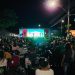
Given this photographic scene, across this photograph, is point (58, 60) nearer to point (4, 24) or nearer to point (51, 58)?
point (51, 58)

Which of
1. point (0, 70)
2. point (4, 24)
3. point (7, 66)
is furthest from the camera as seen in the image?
point (4, 24)

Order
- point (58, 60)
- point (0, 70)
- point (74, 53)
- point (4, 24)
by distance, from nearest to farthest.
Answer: point (0, 70) → point (74, 53) → point (58, 60) → point (4, 24)

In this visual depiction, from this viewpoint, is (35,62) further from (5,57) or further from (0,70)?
(0,70)

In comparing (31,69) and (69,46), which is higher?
(69,46)

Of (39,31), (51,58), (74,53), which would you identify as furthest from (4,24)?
(74,53)

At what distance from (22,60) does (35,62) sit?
1.87 ft

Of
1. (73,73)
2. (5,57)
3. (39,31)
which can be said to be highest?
(39,31)

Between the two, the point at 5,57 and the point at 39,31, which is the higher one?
the point at 39,31

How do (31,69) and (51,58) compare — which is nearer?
(31,69)

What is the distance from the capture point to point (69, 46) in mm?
11625

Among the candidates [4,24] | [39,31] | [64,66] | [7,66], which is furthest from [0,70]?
[4,24]

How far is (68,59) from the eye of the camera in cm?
1161

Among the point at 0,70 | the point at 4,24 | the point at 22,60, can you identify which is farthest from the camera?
the point at 4,24

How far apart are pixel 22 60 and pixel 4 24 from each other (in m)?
40.3
